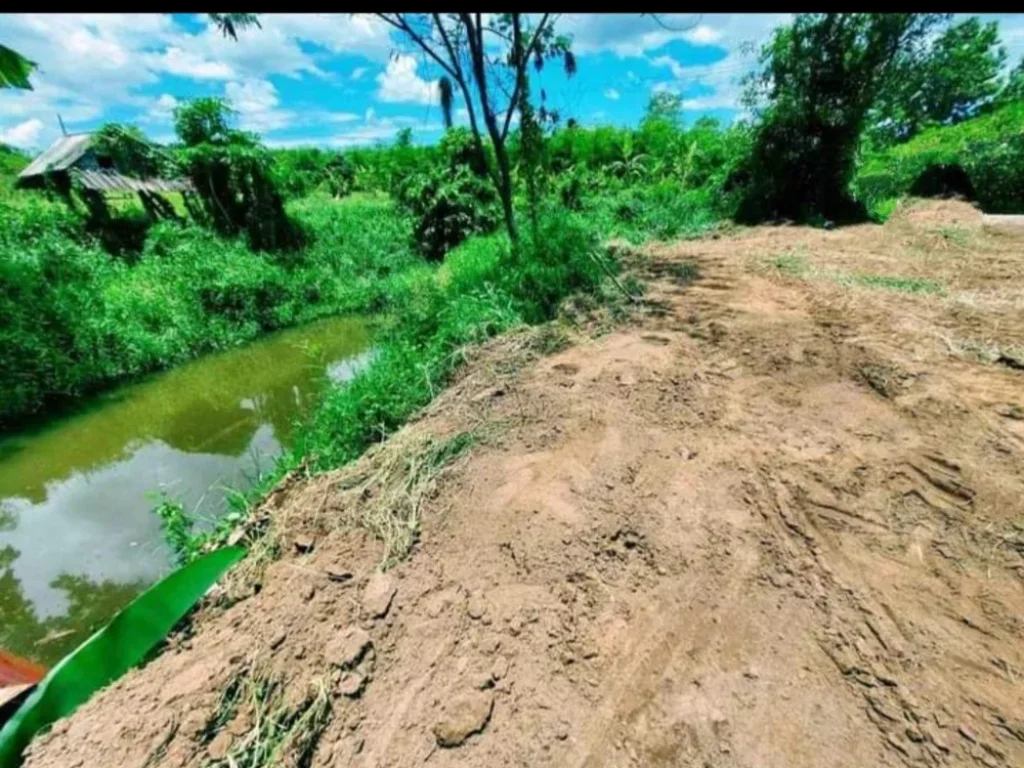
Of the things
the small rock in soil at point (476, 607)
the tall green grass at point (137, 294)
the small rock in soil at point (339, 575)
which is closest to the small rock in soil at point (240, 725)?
the small rock in soil at point (339, 575)

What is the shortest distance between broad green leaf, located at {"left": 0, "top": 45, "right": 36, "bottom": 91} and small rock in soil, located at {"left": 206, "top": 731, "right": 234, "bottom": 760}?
144 inches

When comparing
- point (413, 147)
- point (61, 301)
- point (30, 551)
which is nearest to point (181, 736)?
point (30, 551)

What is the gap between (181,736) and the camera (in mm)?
1623

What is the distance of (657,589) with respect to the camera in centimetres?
199

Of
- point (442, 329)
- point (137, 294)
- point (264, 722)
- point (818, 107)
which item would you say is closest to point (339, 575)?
point (264, 722)

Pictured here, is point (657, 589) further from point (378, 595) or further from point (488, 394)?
point (488, 394)

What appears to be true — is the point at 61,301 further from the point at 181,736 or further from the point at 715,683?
the point at 715,683

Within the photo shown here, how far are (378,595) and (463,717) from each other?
66 centimetres

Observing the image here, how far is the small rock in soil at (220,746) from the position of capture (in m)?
1.58

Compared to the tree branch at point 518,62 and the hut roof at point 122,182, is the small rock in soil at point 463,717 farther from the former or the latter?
the hut roof at point 122,182

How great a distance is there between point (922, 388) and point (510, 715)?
279cm

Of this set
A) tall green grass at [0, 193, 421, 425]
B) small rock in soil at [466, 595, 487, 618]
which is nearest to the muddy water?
tall green grass at [0, 193, 421, 425]

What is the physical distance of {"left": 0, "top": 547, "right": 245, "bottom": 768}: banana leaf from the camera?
1.35m

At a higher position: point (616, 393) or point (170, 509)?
point (616, 393)
